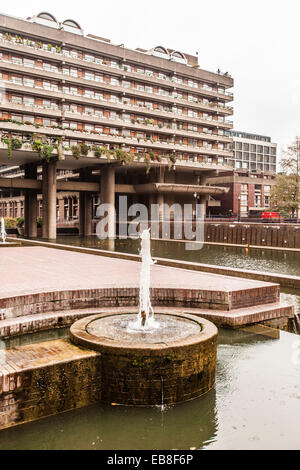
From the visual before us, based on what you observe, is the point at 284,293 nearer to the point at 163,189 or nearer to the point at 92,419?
the point at 92,419

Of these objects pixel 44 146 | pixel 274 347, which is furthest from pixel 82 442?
pixel 44 146

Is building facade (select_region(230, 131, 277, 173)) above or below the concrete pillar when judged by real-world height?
above

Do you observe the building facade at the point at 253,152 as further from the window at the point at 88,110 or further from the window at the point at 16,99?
the window at the point at 16,99

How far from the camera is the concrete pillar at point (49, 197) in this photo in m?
44.8

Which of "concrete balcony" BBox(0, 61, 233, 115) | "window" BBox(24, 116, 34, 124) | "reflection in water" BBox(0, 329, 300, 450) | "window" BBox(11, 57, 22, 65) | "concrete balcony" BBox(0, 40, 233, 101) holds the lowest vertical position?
→ "reflection in water" BBox(0, 329, 300, 450)

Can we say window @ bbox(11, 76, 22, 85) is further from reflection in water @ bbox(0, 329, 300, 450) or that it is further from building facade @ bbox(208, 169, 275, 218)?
reflection in water @ bbox(0, 329, 300, 450)

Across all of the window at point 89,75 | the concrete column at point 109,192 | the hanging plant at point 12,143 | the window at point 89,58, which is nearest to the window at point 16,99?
the hanging plant at point 12,143

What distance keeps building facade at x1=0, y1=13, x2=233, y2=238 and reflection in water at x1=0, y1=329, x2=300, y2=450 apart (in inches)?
1427

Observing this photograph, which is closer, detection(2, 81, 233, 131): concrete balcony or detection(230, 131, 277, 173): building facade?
detection(2, 81, 233, 131): concrete balcony

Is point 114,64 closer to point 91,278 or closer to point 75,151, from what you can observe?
point 75,151

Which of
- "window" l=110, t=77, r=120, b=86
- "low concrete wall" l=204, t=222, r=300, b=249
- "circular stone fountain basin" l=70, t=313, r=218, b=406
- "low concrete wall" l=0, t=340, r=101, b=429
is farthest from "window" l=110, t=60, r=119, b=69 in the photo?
"low concrete wall" l=0, t=340, r=101, b=429

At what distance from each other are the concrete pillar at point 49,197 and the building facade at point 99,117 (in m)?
0.11

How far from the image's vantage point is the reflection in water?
5246mm

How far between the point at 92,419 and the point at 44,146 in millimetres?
37804
